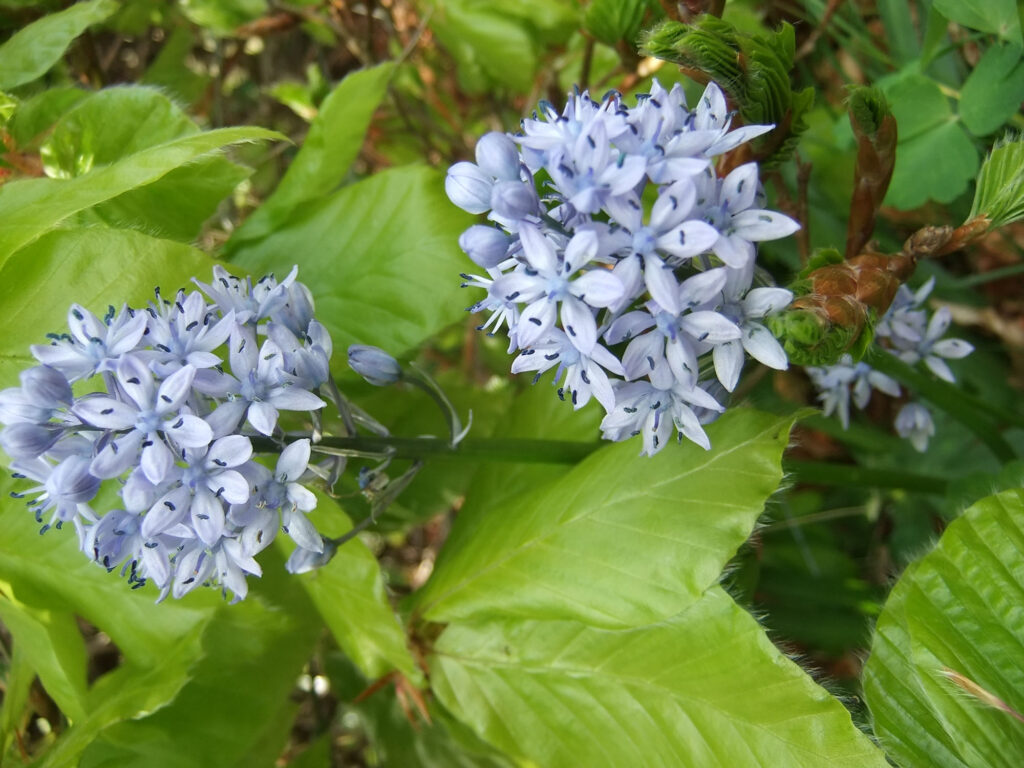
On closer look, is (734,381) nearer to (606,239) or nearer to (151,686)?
(606,239)

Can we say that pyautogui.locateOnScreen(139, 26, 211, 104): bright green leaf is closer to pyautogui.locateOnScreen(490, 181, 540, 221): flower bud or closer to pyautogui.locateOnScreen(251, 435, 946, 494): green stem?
pyautogui.locateOnScreen(251, 435, 946, 494): green stem

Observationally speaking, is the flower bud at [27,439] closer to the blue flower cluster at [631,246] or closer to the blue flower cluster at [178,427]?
the blue flower cluster at [178,427]

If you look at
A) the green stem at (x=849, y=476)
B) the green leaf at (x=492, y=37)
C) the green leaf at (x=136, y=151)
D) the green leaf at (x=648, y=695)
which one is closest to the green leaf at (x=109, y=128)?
the green leaf at (x=136, y=151)

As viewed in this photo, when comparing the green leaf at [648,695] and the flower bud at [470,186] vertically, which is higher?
the flower bud at [470,186]

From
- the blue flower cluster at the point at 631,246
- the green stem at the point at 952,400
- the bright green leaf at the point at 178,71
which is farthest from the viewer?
the bright green leaf at the point at 178,71

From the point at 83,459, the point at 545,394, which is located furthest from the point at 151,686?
the point at 545,394

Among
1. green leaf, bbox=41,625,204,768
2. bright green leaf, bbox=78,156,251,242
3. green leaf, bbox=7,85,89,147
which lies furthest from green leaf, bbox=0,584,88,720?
green leaf, bbox=7,85,89,147

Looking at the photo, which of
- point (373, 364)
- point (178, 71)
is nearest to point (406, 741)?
point (373, 364)
